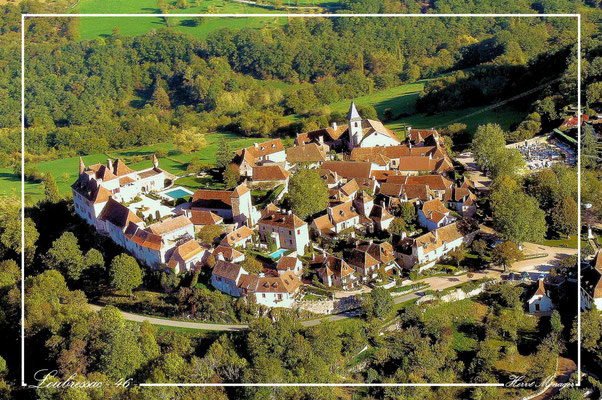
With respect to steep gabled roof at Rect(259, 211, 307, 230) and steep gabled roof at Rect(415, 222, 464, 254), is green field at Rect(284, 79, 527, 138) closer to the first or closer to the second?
steep gabled roof at Rect(415, 222, 464, 254)

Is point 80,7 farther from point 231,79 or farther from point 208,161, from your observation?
point 208,161

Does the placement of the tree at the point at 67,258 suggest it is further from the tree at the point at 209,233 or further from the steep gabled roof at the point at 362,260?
the steep gabled roof at the point at 362,260

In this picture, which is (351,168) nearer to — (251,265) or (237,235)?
(237,235)

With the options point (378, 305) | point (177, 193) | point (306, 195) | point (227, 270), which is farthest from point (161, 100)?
point (378, 305)

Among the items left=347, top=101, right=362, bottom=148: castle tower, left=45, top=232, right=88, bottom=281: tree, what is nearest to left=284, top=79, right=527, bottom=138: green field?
left=347, top=101, right=362, bottom=148: castle tower

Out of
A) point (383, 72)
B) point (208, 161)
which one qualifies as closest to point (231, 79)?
point (383, 72)

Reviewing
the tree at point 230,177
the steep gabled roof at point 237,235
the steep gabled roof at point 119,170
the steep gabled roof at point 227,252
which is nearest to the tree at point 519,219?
the steep gabled roof at point 237,235
